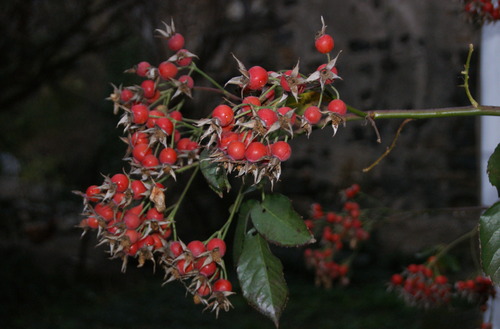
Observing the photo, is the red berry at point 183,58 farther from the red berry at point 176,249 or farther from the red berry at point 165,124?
the red berry at point 176,249

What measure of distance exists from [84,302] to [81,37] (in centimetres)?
192

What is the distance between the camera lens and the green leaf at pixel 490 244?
545 millimetres

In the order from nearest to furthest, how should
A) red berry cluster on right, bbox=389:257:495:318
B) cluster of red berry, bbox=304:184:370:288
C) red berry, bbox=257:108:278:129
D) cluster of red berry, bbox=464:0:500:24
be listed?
red berry, bbox=257:108:278:129
cluster of red berry, bbox=464:0:500:24
red berry cluster on right, bbox=389:257:495:318
cluster of red berry, bbox=304:184:370:288

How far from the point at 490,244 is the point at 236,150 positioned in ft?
0.86

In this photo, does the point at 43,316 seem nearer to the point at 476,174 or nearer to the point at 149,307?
the point at 149,307

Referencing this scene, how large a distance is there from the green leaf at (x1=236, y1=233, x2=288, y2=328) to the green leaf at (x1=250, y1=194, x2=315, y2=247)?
0.06ft

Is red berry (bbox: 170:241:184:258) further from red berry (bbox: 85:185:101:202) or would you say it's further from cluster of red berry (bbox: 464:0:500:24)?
cluster of red berry (bbox: 464:0:500:24)

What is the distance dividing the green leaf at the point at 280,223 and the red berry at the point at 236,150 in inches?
4.0

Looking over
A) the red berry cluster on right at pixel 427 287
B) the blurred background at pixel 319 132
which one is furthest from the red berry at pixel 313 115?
the blurred background at pixel 319 132

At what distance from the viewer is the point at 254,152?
1.67 feet

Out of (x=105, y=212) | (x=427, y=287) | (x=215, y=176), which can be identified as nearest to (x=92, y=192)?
(x=105, y=212)

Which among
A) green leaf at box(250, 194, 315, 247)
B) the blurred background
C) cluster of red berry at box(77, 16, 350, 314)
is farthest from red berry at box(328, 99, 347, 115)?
the blurred background

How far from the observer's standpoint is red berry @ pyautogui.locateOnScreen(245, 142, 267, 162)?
0.51m

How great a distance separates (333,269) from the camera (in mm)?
1609
